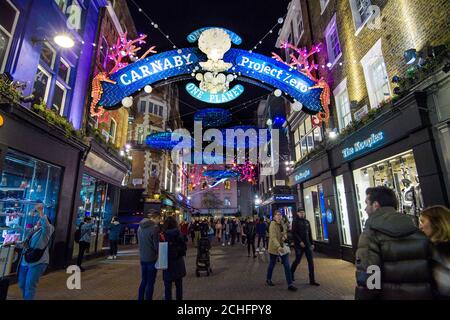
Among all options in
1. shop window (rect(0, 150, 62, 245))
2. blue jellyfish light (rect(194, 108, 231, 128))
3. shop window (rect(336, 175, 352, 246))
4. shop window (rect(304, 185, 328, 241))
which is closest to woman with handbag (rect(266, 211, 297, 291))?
shop window (rect(336, 175, 352, 246))

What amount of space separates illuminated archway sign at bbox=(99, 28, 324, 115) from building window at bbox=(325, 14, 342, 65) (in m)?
3.53

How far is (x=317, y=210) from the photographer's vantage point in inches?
551

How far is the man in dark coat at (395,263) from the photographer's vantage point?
2277 millimetres

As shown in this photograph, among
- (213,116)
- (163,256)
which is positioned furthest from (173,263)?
(213,116)

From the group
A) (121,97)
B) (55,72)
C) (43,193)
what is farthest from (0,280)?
(55,72)

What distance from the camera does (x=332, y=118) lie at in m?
11.6

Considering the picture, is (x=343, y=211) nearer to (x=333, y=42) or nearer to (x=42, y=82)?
(x=333, y=42)

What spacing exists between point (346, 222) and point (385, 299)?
9.11m

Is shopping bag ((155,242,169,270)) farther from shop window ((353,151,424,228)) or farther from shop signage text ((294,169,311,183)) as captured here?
shop signage text ((294,169,311,183))

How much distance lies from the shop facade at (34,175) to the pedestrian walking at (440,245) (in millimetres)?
8541

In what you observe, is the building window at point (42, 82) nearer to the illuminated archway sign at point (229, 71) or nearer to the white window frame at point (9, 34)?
the white window frame at point (9, 34)

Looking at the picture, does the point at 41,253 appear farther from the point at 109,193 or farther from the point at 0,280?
the point at 109,193

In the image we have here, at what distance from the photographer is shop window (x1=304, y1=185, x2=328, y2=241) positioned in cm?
1287

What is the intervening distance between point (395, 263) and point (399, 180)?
6803 mm
